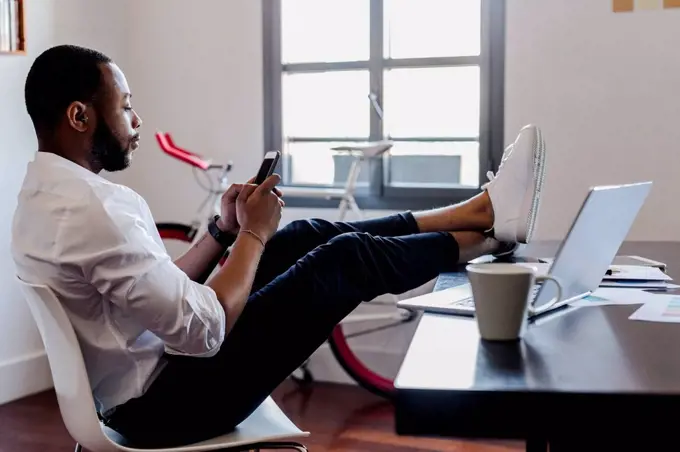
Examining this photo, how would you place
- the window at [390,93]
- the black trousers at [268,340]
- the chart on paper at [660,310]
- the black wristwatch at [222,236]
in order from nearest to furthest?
the chart on paper at [660,310] → the black trousers at [268,340] → the black wristwatch at [222,236] → the window at [390,93]

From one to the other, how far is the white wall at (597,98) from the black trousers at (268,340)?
1526 millimetres

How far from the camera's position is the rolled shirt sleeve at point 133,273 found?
3.87 ft

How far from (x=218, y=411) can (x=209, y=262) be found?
0.42 meters

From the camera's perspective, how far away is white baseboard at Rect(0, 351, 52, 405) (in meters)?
2.90

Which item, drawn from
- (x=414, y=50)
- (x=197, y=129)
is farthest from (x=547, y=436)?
(x=197, y=129)

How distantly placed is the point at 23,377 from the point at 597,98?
233cm

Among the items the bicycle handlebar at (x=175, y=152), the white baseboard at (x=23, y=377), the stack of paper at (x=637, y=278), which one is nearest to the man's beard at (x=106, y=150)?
the stack of paper at (x=637, y=278)

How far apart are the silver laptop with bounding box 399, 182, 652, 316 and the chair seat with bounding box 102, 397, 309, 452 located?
387 millimetres

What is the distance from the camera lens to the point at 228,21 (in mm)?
3188

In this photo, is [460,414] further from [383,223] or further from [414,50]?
[414,50]

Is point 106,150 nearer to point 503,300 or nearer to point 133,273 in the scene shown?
point 133,273

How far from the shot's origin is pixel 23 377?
117 inches

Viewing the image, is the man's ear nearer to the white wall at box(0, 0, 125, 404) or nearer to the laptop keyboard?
the laptop keyboard

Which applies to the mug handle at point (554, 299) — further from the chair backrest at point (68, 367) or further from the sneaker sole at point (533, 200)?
the chair backrest at point (68, 367)
